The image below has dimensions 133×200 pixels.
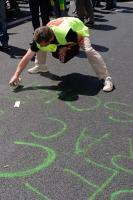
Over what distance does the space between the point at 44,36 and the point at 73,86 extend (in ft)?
2.64

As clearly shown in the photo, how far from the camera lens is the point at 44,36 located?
4.47 m

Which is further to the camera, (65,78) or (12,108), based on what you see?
(65,78)

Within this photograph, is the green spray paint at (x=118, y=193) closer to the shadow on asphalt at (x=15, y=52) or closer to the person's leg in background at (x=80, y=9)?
the shadow on asphalt at (x=15, y=52)

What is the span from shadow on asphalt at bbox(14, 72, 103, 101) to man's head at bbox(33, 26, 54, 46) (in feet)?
1.95

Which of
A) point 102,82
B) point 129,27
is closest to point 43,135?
point 102,82

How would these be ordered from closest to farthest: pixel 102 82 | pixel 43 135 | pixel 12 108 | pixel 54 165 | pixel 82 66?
pixel 54 165 → pixel 43 135 → pixel 12 108 → pixel 102 82 → pixel 82 66

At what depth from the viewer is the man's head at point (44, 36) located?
448 centimetres

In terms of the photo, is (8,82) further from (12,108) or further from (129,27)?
(129,27)

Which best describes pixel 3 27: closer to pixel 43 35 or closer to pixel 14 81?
pixel 14 81

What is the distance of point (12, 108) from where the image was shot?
172 inches

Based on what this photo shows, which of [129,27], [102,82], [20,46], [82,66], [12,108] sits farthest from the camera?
[129,27]

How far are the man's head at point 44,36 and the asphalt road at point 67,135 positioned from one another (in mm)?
573

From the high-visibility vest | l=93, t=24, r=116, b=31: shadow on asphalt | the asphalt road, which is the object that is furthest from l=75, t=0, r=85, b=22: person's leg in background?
the high-visibility vest

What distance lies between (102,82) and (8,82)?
1.10 meters
